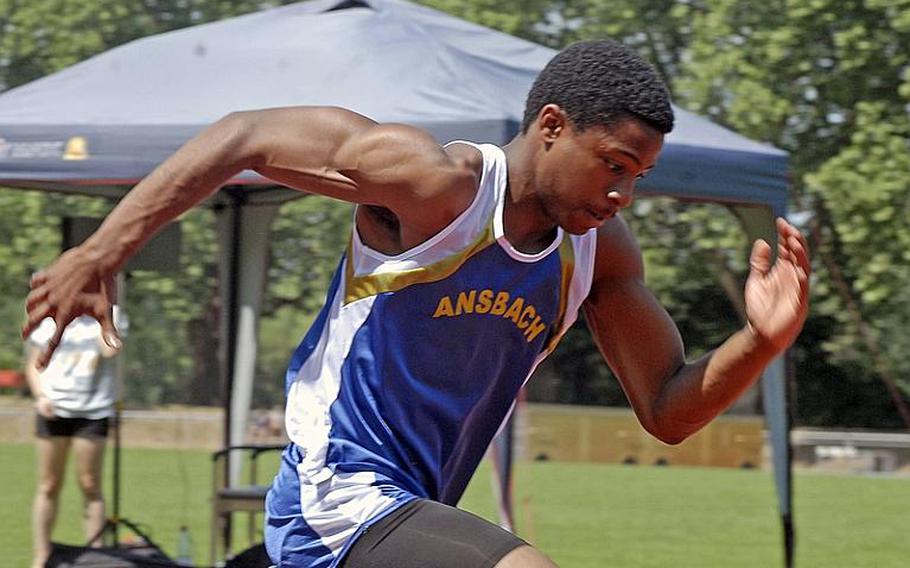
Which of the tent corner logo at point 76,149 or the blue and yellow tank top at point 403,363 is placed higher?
the blue and yellow tank top at point 403,363

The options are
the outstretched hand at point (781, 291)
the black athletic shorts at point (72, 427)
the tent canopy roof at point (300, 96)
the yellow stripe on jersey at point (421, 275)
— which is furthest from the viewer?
the black athletic shorts at point (72, 427)

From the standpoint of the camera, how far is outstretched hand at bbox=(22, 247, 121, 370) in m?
2.46

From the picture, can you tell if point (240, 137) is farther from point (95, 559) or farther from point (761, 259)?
point (95, 559)

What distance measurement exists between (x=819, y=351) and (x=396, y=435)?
2651cm

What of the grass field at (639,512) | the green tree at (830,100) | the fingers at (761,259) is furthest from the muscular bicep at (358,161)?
the green tree at (830,100)

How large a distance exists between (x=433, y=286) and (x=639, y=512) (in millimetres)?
11988

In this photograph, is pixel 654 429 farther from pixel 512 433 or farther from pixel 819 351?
pixel 819 351

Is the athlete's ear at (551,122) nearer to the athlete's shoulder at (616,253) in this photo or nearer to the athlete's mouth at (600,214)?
the athlete's mouth at (600,214)

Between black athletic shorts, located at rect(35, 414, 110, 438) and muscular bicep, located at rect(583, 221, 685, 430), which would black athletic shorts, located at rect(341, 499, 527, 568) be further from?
black athletic shorts, located at rect(35, 414, 110, 438)

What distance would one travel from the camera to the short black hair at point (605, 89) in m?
2.84

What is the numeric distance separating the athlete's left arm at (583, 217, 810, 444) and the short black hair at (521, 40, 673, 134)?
37 cm

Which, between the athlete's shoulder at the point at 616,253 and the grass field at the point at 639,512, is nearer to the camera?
the athlete's shoulder at the point at 616,253

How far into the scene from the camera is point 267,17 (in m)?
8.05

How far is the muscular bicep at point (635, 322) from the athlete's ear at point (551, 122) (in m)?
0.38
